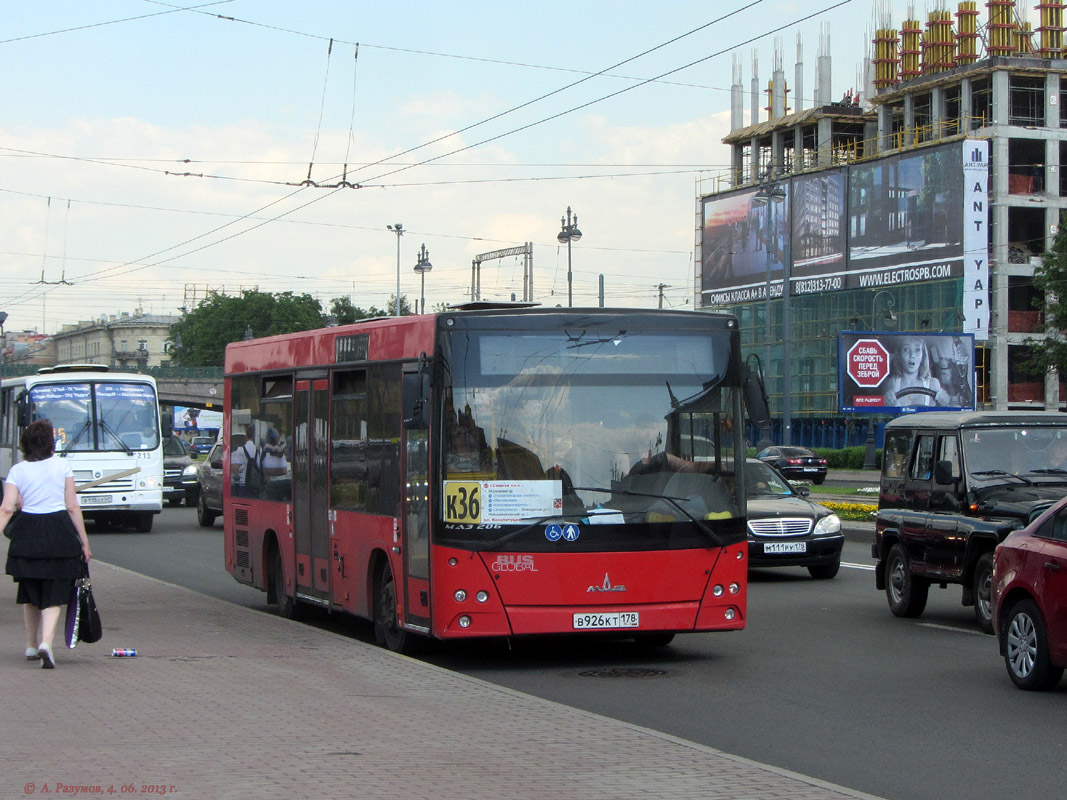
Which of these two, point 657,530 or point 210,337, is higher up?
point 210,337

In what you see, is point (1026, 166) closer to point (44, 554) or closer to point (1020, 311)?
point (1020, 311)

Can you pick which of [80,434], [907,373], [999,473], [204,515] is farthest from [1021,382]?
[999,473]

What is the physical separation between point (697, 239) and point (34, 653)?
7979cm

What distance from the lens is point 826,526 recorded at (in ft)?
59.4

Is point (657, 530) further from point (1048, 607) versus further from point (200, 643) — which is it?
point (200, 643)

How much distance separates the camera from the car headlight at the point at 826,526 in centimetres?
1800

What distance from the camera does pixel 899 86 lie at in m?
74.8

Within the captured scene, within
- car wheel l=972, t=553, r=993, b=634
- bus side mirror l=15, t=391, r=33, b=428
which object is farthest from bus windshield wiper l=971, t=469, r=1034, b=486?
bus side mirror l=15, t=391, r=33, b=428

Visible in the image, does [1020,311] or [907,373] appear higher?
[1020,311]

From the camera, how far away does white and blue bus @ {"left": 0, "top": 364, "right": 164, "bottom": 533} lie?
28375 millimetres

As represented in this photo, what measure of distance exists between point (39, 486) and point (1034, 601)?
6.69 meters

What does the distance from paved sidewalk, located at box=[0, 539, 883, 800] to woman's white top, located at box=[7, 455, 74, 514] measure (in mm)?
1111

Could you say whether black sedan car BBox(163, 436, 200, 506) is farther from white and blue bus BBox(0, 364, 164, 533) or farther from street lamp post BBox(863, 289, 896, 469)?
street lamp post BBox(863, 289, 896, 469)

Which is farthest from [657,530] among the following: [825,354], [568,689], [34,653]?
[825,354]
